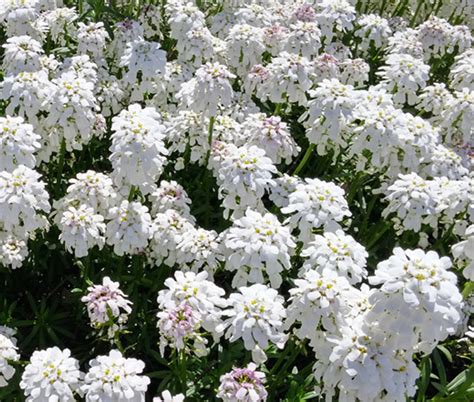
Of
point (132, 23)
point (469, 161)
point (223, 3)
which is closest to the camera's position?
point (469, 161)

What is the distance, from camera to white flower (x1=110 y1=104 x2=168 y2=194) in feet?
20.9

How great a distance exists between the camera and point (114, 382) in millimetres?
4754

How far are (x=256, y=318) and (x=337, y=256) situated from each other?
103 cm

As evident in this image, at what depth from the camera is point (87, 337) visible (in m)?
6.96

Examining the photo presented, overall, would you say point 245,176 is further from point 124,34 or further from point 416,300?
point 124,34

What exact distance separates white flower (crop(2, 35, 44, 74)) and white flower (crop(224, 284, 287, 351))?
4.38 metres

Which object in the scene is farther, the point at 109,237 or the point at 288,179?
the point at 288,179

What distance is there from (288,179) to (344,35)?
595 centimetres

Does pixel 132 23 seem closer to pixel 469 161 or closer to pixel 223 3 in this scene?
pixel 223 3

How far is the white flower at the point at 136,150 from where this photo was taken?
6359 mm

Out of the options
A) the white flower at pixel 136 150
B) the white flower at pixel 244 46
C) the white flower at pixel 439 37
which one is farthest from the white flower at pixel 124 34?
the white flower at pixel 439 37

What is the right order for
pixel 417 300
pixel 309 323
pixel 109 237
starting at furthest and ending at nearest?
pixel 109 237
pixel 309 323
pixel 417 300

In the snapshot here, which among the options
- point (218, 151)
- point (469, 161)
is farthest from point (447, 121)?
point (218, 151)

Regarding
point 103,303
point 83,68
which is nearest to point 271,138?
point 83,68
